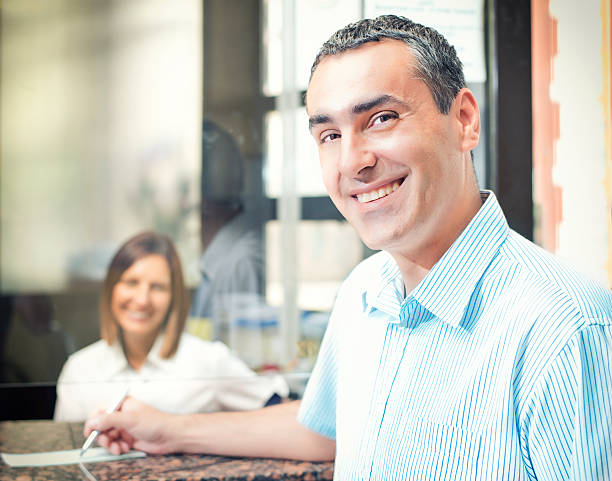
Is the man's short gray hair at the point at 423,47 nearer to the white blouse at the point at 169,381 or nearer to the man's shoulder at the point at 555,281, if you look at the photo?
the man's shoulder at the point at 555,281

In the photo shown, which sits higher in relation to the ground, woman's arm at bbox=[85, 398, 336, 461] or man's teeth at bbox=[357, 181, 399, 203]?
man's teeth at bbox=[357, 181, 399, 203]

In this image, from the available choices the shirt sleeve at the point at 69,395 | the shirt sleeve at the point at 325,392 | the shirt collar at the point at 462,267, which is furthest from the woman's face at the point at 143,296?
the shirt collar at the point at 462,267

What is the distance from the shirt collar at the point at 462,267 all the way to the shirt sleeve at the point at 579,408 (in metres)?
0.14

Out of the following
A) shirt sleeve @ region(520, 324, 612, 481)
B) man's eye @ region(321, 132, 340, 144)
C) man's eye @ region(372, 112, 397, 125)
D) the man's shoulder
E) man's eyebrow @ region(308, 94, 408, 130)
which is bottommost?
shirt sleeve @ region(520, 324, 612, 481)

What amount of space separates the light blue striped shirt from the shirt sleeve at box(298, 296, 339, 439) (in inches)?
3.6

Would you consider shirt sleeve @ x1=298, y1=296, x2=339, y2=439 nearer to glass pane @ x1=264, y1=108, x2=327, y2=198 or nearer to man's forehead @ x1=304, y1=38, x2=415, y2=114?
glass pane @ x1=264, y1=108, x2=327, y2=198

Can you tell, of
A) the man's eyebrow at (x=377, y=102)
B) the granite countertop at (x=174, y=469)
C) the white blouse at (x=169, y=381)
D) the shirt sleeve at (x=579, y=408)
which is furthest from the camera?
the white blouse at (x=169, y=381)

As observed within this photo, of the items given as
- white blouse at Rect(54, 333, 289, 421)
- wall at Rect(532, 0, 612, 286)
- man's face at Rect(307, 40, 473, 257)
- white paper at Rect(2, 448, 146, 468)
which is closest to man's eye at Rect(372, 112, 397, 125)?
man's face at Rect(307, 40, 473, 257)

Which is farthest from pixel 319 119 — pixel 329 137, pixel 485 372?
pixel 485 372

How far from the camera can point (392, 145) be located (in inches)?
28.2

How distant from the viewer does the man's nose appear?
28.9 inches

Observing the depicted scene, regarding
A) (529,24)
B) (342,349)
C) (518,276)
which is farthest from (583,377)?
(529,24)

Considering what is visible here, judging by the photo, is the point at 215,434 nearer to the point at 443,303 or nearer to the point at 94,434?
the point at 94,434

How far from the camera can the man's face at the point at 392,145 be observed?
0.72 m
